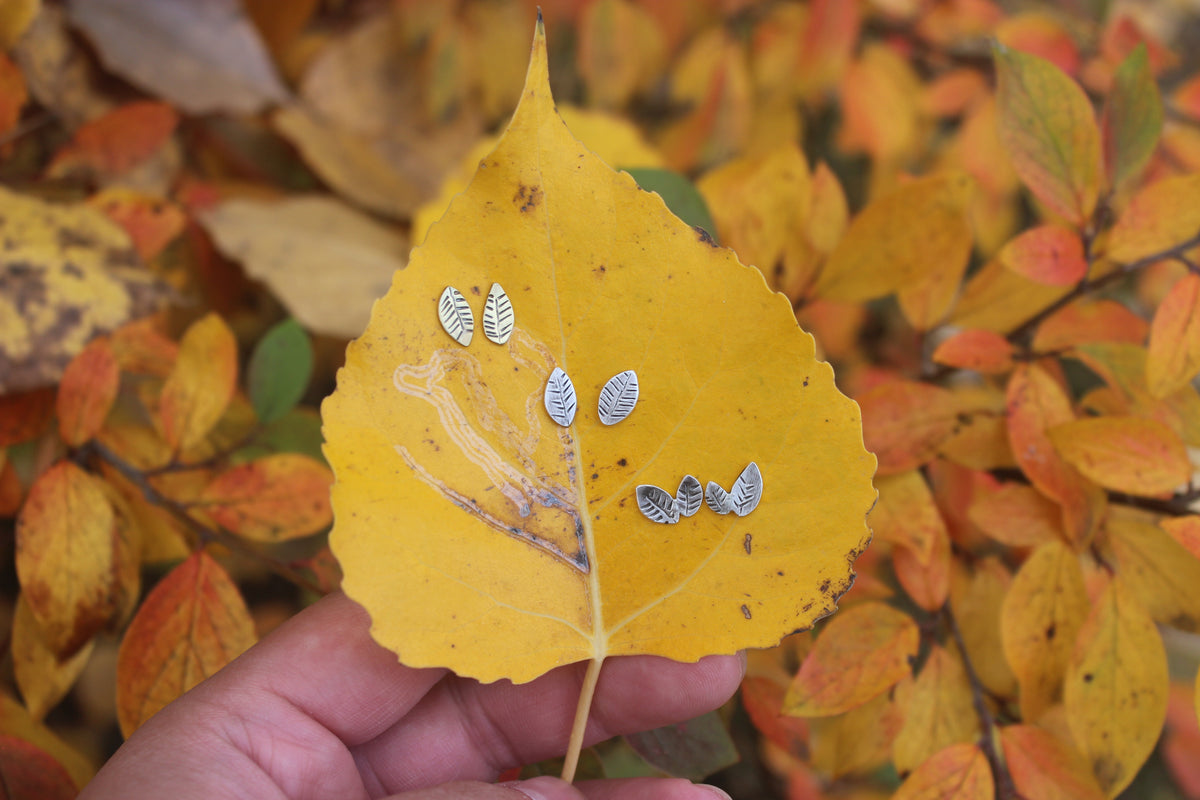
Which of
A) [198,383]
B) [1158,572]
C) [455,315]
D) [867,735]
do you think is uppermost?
[455,315]

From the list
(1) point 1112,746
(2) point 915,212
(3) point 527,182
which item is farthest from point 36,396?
(1) point 1112,746

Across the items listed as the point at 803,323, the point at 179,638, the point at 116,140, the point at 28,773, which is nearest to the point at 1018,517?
the point at 803,323

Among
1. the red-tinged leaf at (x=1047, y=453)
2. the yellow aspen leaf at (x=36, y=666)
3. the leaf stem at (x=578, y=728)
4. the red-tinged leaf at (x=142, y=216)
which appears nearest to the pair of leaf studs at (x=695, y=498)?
the leaf stem at (x=578, y=728)

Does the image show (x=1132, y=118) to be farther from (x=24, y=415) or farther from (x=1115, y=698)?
(x=24, y=415)

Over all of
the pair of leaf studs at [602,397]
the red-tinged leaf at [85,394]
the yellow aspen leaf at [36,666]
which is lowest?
the yellow aspen leaf at [36,666]

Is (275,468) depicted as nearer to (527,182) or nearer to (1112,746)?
(527,182)

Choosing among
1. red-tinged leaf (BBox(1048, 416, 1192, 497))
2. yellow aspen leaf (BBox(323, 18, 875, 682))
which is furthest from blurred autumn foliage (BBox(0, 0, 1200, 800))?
yellow aspen leaf (BBox(323, 18, 875, 682))

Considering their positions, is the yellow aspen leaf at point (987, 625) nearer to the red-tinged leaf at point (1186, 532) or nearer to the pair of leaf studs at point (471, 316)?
the red-tinged leaf at point (1186, 532)
